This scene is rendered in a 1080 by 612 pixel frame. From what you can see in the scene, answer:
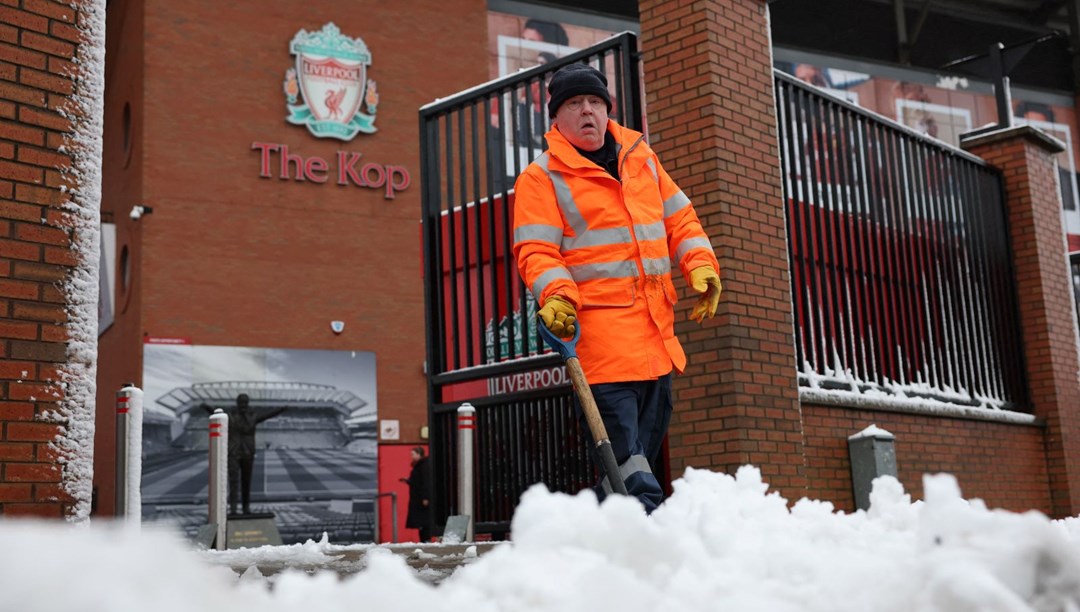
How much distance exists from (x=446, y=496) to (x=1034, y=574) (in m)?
6.54

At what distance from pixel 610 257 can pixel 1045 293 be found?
7.03m

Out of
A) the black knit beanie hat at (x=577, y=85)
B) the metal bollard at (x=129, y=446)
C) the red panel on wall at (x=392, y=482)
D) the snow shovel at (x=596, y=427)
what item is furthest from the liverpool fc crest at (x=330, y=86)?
the snow shovel at (x=596, y=427)

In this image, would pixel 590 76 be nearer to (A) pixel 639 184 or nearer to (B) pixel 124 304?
(A) pixel 639 184

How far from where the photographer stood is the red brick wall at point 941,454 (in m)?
7.33

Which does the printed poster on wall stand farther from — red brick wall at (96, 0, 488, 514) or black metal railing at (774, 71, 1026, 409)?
black metal railing at (774, 71, 1026, 409)

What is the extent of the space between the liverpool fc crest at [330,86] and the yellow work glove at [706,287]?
17296 millimetres

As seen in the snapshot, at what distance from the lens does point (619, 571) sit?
1.92 m

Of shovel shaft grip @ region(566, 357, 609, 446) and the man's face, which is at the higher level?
the man's face

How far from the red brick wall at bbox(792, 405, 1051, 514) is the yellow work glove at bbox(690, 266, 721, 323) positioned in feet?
8.30

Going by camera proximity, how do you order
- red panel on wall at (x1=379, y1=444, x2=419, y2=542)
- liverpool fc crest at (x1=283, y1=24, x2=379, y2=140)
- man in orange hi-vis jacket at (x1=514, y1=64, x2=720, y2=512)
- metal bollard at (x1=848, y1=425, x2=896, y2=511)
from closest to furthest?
man in orange hi-vis jacket at (x1=514, y1=64, x2=720, y2=512) → metal bollard at (x1=848, y1=425, x2=896, y2=511) → red panel on wall at (x1=379, y1=444, x2=419, y2=542) → liverpool fc crest at (x1=283, y1=24, x2=379, y2=140)

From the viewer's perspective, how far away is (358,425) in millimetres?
20609

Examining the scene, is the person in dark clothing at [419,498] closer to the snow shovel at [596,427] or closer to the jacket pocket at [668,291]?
the jacket pocket at [668,291]

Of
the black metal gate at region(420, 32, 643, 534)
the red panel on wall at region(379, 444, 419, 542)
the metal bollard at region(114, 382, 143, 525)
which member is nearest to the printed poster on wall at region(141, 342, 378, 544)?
the red panel on wall at region(379, 444, 419, 542)

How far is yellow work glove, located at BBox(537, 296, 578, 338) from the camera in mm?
4449
